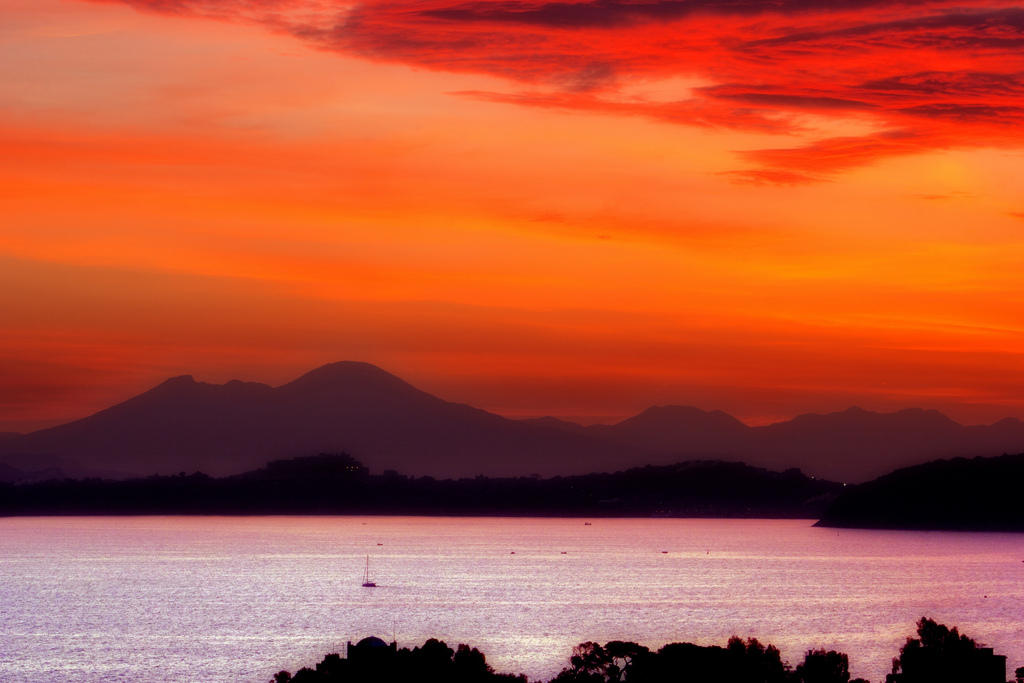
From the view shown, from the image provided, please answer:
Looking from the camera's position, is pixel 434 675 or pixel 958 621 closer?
pixel 434 675

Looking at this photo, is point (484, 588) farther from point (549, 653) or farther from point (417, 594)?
point (549, 653)

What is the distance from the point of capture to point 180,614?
391 feet

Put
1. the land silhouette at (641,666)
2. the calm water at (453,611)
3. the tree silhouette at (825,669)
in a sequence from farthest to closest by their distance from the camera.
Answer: the calm water at (453,611), the tree silhouette at (825,669), the land silhouette at (641,666)

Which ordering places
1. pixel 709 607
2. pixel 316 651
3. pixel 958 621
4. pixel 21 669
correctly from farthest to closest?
pixel 709 607
pixel 958 621
pixel 316 651
pixel 21 669

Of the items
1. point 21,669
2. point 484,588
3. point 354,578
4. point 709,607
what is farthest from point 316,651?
point 354,578

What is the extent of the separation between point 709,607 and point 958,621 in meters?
24.2

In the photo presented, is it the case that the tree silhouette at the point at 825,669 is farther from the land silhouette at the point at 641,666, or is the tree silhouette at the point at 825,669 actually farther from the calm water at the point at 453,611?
the calm water at the point at 453,611

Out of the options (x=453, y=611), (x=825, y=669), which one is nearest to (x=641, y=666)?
(x=825, y=669)

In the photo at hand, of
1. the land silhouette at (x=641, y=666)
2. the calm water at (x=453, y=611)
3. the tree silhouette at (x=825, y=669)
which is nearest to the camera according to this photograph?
the land silhouette at (x=641, y=666)

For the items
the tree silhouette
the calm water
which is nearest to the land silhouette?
the tree silhouette

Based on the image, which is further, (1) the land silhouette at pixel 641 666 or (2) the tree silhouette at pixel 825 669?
(2) the tree silhouette at pixel 825 669

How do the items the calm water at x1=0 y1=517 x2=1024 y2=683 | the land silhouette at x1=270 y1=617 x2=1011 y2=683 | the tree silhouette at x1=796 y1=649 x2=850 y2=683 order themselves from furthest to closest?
the calm water at x1=0 y1=517 x2=1024 y2=683
the tree silhouette at x1=796 y1=649 x2=850 y2=683
the land silhouette at x1=270 y1=617 x2=1011 y2=683

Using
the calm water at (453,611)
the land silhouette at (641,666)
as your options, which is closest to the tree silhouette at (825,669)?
the land silhouette at (641,666)

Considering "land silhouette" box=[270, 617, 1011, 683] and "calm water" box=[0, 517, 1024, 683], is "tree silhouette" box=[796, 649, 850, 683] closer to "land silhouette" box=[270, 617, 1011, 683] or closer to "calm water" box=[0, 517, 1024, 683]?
"land silhouette" box=[270, 617, 1011, 683]
